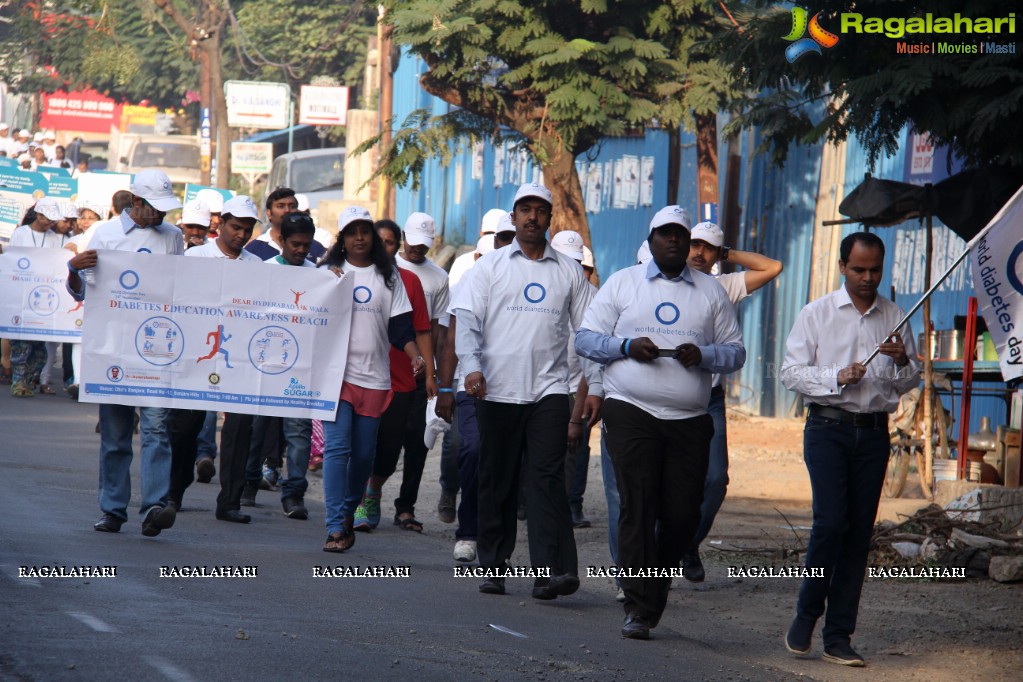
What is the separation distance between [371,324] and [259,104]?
4117 centimetres

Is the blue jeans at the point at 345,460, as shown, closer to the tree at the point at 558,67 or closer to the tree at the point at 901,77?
the tree at the point at 901,77

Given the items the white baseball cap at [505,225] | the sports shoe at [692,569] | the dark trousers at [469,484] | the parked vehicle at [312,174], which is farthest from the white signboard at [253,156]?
the sports shoe at [692,569]

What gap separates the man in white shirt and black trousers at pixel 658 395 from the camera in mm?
7074

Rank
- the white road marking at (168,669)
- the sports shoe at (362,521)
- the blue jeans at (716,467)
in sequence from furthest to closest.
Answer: the sports shoe at (362,521) → the blue jeans at (716,467) → the white road marking at (168,669)

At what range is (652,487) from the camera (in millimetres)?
7102

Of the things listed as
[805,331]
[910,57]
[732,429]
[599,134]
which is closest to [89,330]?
[805,331]

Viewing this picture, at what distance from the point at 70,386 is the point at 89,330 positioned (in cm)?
914

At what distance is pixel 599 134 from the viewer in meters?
16.7

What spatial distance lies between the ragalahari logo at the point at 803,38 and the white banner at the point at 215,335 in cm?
295

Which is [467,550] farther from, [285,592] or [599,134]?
[599,134]

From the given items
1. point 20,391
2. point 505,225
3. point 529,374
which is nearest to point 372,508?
point 505,225

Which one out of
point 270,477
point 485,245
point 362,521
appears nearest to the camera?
point 362,521

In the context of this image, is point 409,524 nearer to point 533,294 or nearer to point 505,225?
point 505,225

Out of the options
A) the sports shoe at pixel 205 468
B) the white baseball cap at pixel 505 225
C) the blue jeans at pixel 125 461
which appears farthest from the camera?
the sports shoe at pixel 205 468
